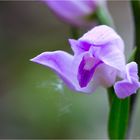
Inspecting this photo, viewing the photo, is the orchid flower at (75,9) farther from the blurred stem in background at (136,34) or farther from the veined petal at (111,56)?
the veined petal at (111,56)

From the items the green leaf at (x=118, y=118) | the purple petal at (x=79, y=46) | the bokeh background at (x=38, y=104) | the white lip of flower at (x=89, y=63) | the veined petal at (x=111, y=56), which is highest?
the purple petal at (x=79, y=46)

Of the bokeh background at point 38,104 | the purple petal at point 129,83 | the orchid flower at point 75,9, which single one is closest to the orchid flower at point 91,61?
the purple petal at point 129,83

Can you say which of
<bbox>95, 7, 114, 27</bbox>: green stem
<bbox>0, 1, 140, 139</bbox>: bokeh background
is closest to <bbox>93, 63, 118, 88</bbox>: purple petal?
<bbox>95, 7, 114, 27</bbox>: green stem

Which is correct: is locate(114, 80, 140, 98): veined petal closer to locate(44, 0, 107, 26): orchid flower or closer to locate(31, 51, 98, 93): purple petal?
locate(31, 51, 98, 93): purple petal

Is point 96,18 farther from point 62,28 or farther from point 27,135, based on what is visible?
point 62,28

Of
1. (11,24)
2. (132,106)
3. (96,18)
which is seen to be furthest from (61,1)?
(11,24)

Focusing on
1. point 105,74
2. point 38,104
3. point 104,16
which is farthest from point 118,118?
point 38,104

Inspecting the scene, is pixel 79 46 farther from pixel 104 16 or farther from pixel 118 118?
pixel 104 16
